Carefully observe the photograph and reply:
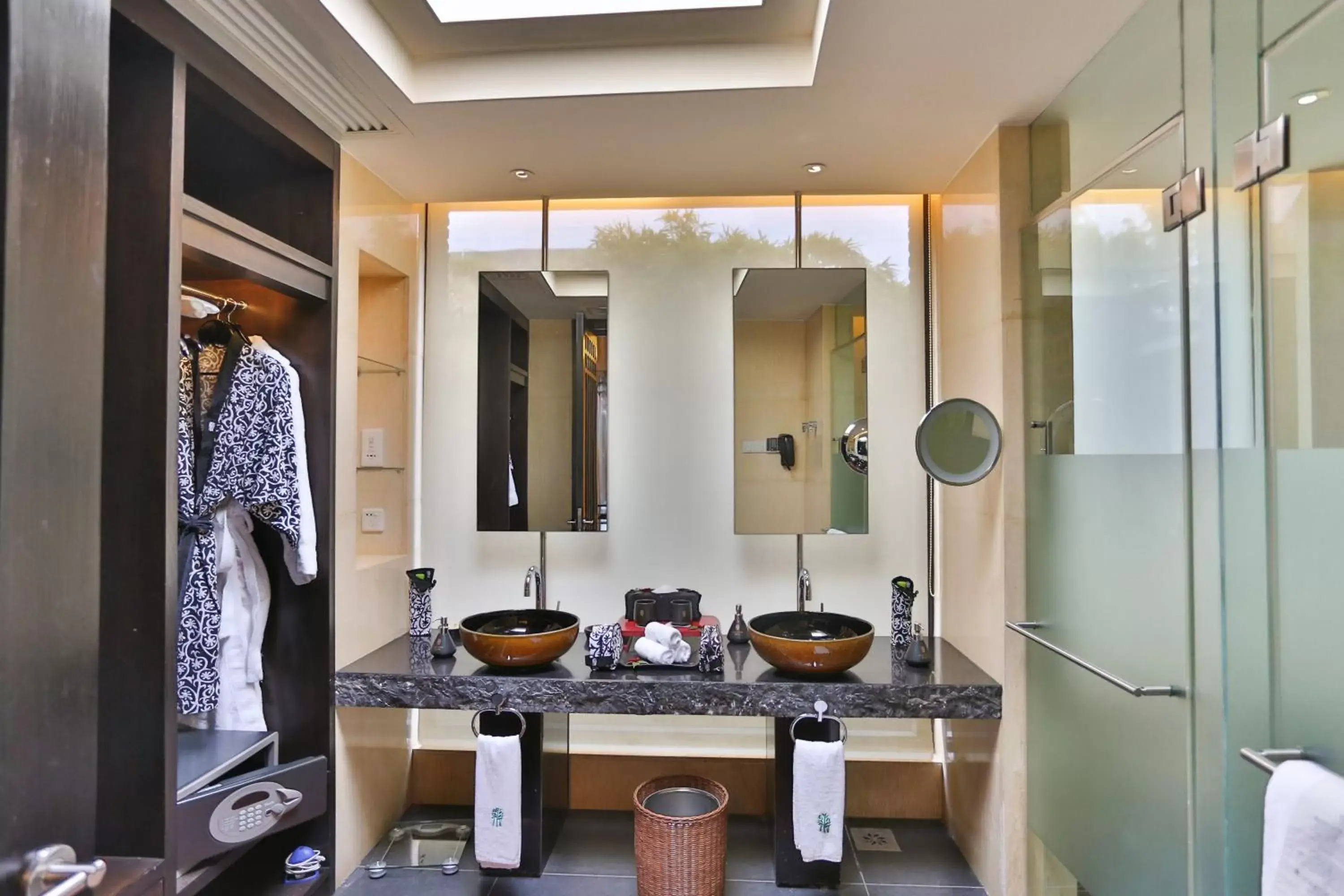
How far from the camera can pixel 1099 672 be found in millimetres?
1576

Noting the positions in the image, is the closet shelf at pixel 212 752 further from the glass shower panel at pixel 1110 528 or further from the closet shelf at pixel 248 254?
the glass shower panel at pixel 1110 528

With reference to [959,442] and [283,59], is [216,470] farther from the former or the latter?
[959,442]

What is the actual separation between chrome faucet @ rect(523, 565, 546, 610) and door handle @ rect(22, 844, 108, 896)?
1858mm

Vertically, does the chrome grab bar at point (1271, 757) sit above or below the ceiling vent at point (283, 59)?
below

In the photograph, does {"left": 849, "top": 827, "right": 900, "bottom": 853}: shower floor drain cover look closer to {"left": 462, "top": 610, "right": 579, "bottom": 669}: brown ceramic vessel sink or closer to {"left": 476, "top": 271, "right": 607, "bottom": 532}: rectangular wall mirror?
{"left": 462, "top": 610, "right": 579, "bottom": 669}: brown ceramic vessel sink

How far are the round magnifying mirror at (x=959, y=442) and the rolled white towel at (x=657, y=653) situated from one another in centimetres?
102

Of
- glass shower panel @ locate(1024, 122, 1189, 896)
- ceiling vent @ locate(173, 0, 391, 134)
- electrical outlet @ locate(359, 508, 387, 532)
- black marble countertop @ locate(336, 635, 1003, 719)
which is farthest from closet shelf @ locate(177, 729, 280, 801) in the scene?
glass shower panel @ locate(1024, 122, 1189, 896)

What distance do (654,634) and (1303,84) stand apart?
1990mm

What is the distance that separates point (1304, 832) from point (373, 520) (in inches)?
105

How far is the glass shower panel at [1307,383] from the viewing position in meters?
1.05

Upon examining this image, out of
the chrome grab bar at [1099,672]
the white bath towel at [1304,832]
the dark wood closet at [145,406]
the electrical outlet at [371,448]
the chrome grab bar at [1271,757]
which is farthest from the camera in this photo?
the electrical outlet at [371,448]

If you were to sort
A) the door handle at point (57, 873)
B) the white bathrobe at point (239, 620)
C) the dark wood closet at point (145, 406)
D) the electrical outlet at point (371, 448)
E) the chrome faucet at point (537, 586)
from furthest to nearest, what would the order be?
1. the chrome faucet at point (537, 586)
2. the electrical outlet at point (371, 448)
3. the white bathrobe at point (239, 620)
4. the dark wood closet at point (145, 406)
5. the door handle at point (57, 873)

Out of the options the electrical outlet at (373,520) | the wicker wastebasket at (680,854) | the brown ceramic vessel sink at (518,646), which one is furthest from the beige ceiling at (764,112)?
the wicker wastebasket at (680,854)

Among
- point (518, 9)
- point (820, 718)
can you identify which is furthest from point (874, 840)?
point (518, 9)
